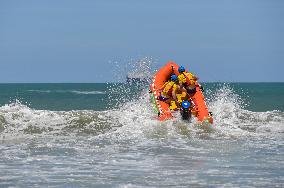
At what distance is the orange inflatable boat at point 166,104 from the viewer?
1430cm

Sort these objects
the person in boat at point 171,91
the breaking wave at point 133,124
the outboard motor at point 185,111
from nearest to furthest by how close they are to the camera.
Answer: the breaking wave at point 133,124 → the outboard motor at point 185,111 → the person in boat at point 171,91

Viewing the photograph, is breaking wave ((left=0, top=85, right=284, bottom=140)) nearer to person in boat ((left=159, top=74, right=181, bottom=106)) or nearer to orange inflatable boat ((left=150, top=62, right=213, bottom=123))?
orange inflatable boat ((left=150, top=62, right=213, bottom=123))

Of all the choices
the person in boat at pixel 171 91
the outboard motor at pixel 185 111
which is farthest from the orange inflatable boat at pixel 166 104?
the outboard motor at pixel 185 111

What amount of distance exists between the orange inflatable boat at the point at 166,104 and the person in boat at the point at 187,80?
0.14 m

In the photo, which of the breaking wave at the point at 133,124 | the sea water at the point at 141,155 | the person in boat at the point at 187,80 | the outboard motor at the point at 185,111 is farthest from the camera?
the person in boat at the point at 187,80

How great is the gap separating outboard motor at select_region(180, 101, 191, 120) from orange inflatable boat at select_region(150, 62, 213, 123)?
0.26 metres

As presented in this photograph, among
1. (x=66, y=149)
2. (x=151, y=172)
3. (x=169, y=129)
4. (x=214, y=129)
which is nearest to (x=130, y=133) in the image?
(x=169, y=129)

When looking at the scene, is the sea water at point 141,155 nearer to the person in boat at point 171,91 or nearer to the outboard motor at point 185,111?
the outboard motor at point 185,111

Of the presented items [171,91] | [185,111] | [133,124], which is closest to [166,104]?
[171,91]

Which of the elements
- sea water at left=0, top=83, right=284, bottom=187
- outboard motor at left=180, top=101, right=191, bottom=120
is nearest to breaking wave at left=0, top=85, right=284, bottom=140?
sea water at left=0, top=83, right=284, bottom=187

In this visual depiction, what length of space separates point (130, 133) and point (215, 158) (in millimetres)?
4456

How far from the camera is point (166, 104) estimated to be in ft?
48.8

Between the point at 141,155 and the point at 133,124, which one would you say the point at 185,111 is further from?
the point at 141,155

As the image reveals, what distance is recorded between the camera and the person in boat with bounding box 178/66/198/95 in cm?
1516
